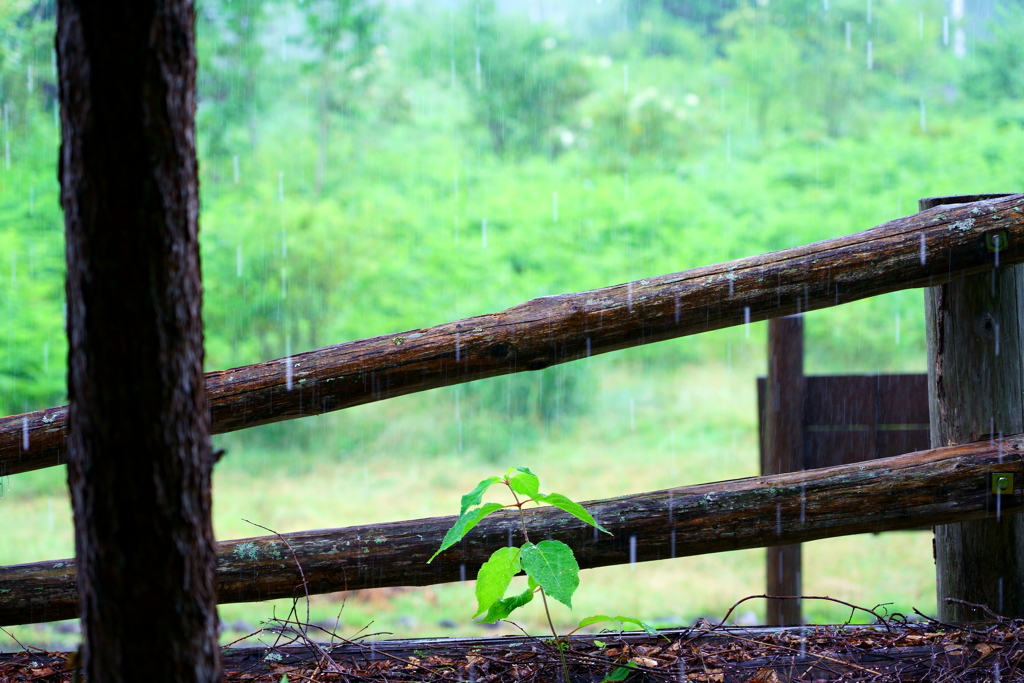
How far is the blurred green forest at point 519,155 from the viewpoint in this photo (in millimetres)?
10156

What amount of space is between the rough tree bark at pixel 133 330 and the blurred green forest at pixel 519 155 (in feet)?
30.8

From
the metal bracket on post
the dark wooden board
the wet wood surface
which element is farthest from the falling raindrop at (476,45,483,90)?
the metal bracket on post

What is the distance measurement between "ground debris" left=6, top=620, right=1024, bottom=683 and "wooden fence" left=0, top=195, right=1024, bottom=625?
0.70 ft

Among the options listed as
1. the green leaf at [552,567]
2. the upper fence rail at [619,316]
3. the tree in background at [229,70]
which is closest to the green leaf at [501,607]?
the green leaf at [552,567]

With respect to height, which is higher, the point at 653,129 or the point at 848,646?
the point at 653,129

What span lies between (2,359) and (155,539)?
32.4 ft

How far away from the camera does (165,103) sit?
3.70 ft

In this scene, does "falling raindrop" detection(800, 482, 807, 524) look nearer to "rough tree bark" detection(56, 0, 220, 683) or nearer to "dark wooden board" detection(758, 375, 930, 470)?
"dark wooden board" detection(758, 375, 930, 470)

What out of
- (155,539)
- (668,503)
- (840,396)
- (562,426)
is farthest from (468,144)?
(155,539)

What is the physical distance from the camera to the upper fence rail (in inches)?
80.2

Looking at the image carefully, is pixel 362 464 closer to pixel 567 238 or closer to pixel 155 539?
pixel 567 238

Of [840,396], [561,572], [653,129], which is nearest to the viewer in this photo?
[561,572]

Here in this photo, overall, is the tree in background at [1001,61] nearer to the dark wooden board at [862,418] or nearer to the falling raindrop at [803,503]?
the dark wooden board at [862,418]

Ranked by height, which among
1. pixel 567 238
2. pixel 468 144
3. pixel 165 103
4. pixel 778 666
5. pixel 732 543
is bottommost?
pixel 778 666
